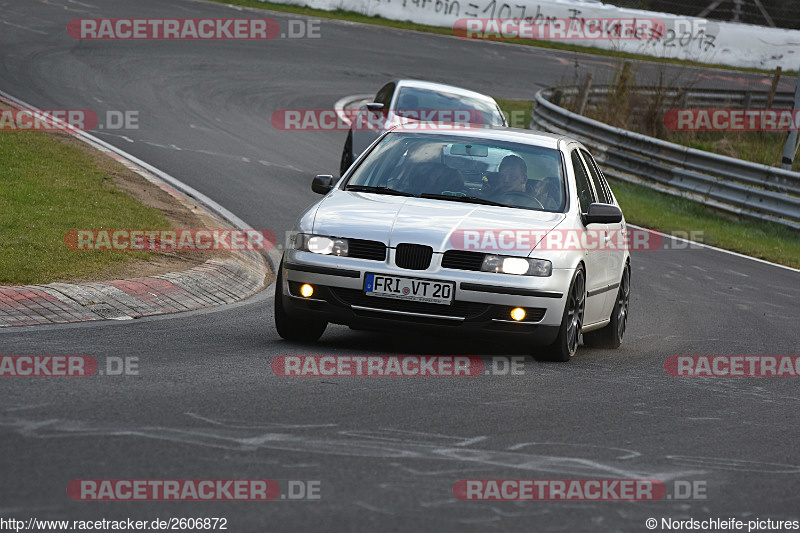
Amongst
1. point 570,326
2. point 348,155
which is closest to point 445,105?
point 348,155

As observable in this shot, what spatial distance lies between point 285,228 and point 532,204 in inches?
242

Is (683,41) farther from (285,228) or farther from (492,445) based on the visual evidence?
(492,445)

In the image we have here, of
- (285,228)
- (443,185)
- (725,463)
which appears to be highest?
(443,185)

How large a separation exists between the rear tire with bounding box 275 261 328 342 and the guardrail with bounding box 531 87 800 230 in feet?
40.9

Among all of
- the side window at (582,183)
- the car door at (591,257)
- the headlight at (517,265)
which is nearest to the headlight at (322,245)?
the headlight at (517,265)

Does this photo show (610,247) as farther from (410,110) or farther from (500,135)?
(410,110)

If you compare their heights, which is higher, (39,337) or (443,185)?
(443,185)

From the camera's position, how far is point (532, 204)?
874 cm

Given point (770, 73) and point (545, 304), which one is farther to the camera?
→ point (770, 73)

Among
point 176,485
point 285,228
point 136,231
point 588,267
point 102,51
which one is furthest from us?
point 102,51

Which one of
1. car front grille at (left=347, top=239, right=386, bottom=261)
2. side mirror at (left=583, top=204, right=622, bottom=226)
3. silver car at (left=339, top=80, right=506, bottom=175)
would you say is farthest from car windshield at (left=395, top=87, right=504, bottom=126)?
car front grille at (left=347, top=239, right=386, bottom=261)

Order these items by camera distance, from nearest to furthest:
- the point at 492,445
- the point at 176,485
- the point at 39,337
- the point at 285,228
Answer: the point at 176,485 → the point at 492,445 → the point at 39,337 → the point at 285,228

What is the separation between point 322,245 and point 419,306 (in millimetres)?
774

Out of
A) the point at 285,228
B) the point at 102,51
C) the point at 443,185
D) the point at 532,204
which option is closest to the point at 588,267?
the point at 532,204
